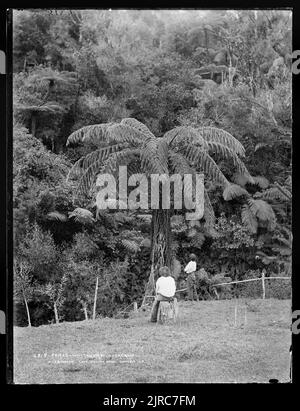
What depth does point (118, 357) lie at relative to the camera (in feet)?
17.9

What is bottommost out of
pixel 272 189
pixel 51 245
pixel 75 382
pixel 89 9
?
pixel 75 382

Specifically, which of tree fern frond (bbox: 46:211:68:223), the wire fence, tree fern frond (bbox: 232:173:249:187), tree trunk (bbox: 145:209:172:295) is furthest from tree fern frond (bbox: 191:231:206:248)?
tree fern frond (bbox: 46:211:68:223)

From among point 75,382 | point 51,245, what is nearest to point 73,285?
point 51,245

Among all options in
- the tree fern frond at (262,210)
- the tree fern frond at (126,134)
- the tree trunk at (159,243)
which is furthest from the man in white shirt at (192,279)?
the tree fern frond at (126,134)

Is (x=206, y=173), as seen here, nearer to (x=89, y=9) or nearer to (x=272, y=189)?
(x=272, y=189)

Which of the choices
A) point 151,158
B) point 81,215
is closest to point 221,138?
point 151,158

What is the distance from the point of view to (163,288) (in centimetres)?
570

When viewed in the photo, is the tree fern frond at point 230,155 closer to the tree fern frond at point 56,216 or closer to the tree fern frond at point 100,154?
the tree fern frond at point 100,154

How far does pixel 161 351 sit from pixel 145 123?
1.55 m

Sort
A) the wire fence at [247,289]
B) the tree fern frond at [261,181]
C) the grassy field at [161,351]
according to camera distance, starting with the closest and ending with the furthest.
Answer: the grassy field at [161,351] → the wire fence at [247,289] → the tree fern frond at [261,181]

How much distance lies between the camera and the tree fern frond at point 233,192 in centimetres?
568

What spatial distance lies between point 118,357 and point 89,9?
231 centimetres

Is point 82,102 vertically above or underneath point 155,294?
above

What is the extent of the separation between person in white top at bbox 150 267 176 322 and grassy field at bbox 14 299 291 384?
0.49 feet
